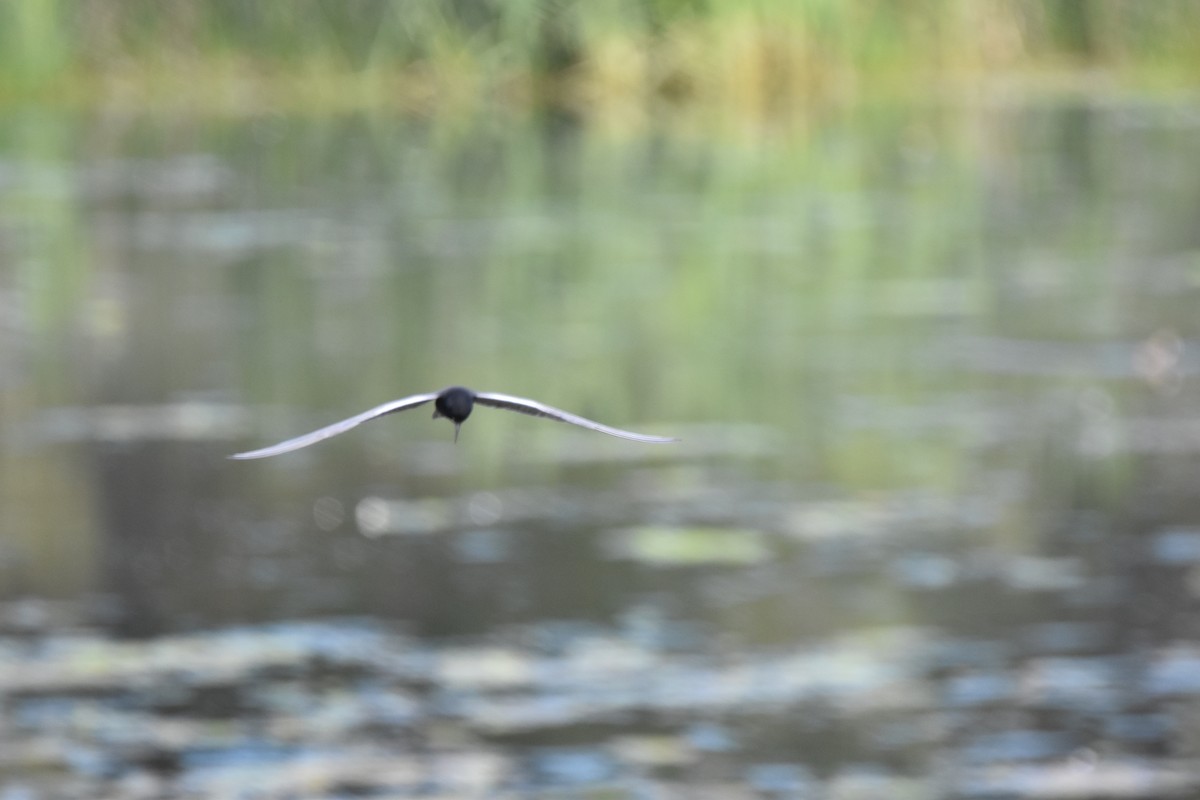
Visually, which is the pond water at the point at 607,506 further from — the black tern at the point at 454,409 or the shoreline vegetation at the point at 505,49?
the shoreline vegetation at the point at 505,49

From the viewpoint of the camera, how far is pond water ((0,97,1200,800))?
6.88 m

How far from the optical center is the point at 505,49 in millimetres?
25297

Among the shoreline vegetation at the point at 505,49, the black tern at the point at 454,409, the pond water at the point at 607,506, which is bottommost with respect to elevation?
the black tern at the point at 454,409

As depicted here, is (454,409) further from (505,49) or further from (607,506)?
(505,49)

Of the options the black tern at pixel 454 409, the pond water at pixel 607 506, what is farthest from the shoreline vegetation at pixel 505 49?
the black tern at pixel 454 409

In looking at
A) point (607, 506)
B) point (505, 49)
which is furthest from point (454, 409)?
point (505, 49)

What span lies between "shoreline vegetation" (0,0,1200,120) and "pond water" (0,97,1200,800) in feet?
20.3

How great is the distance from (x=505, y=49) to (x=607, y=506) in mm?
16393

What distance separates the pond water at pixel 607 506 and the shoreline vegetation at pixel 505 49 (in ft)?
20.3

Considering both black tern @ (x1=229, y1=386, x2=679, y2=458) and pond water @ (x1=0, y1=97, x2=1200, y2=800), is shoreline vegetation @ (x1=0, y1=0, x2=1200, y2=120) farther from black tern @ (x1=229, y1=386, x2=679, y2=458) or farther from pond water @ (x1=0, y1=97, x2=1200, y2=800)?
black tern @ (x1=229, y1=386, x2=679, y2=458)

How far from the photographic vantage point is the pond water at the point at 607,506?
22.6 feet

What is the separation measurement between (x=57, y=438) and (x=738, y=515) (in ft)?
9.60

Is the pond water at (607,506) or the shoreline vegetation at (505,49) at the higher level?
the shoreline vegetation at (505,49)

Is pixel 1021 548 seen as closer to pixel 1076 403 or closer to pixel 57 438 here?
pixel 1076 403
